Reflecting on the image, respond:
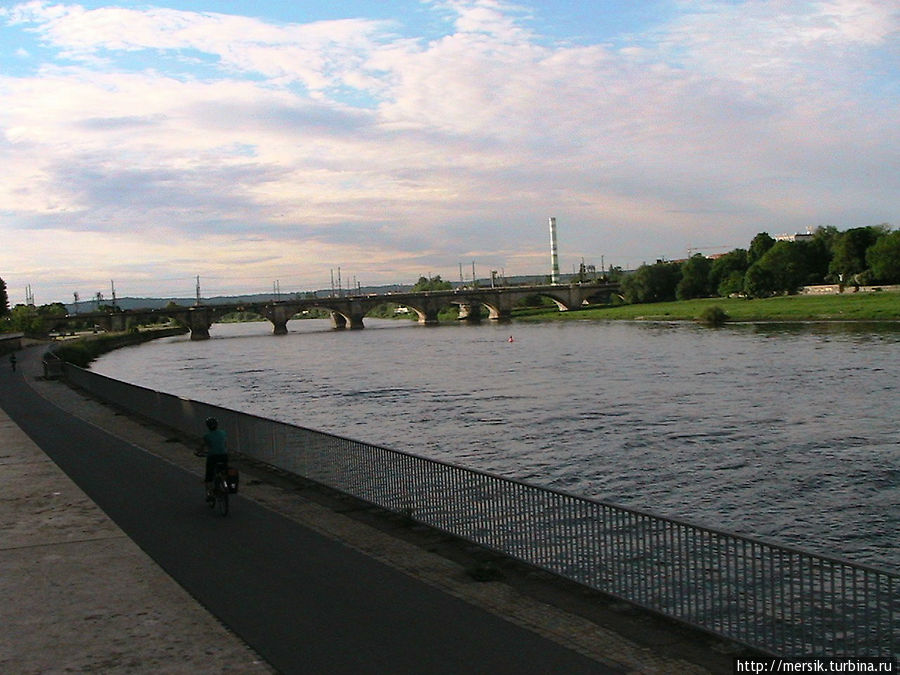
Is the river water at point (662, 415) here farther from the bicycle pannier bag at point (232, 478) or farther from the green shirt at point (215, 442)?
the green shirt at point (215, 442)

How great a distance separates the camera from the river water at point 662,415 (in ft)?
66.0

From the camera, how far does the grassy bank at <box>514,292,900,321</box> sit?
84062 millimetres

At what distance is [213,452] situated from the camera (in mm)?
14945

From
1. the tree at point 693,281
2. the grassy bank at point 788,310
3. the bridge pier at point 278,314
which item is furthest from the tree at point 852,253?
the bridge pier at point 278,314

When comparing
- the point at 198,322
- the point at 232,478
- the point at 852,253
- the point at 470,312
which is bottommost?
the point at 470,312

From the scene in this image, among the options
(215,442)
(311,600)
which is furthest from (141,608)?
(215,442)

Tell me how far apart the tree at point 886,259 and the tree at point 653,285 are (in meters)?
33.9

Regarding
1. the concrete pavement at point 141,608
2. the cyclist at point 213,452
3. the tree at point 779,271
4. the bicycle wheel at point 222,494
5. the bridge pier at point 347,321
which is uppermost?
the tree at point 779,271

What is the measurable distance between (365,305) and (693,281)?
5024 centimetres

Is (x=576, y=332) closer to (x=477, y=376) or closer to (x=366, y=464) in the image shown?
(x=477, y=376)

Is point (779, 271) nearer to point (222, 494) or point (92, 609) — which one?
point (222, 494)

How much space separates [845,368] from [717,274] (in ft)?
313

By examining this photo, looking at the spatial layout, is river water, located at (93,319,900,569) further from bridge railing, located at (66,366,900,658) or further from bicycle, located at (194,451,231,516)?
bicycle, located at (194,451,231,516)

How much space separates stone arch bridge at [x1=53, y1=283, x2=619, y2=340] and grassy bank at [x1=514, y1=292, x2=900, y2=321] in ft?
63.4
